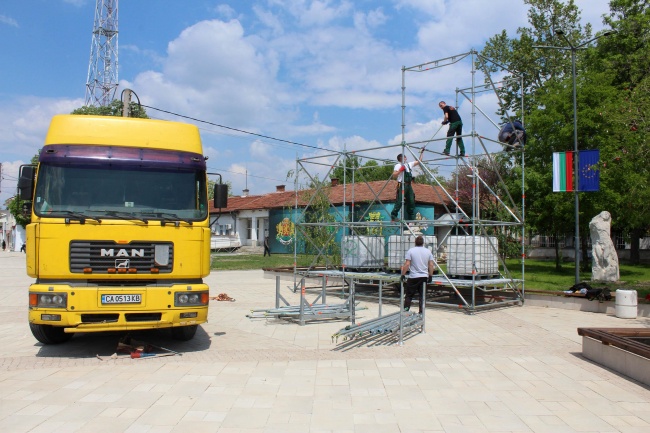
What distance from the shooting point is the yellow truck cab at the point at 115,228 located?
723 cm

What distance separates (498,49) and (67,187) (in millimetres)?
32620

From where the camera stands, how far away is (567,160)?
16.3m

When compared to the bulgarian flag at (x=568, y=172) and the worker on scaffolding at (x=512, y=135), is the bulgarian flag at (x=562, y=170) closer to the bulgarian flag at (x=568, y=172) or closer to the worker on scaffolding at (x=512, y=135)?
the bulgarian flag at (x=568, y=172)

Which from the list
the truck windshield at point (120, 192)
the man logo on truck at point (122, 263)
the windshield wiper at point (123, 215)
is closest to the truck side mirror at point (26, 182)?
the truck windshield at point (120, 192)

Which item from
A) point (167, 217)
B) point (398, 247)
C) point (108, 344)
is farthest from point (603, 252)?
point (108, 344)

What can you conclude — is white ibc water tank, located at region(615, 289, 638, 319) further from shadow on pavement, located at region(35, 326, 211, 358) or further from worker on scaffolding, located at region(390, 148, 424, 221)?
shadow on pavement, located at region(35, 326, 211, 358)

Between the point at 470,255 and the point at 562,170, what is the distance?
5341 millimetres

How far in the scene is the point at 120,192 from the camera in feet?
25.4

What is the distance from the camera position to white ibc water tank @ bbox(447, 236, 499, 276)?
1315 centimetres

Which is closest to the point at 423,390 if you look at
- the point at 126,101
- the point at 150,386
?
the point at 150,386

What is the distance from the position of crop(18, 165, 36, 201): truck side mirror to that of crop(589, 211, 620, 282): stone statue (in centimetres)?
1970

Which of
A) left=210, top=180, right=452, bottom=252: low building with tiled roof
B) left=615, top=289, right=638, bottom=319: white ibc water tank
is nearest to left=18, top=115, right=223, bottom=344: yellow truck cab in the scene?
left=615, top=289, right=638, bottom=319: white ibc water tank

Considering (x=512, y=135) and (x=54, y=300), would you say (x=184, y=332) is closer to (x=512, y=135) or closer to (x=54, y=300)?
(x=54, y=300)

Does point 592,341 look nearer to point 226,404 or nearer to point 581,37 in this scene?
point 226,404
